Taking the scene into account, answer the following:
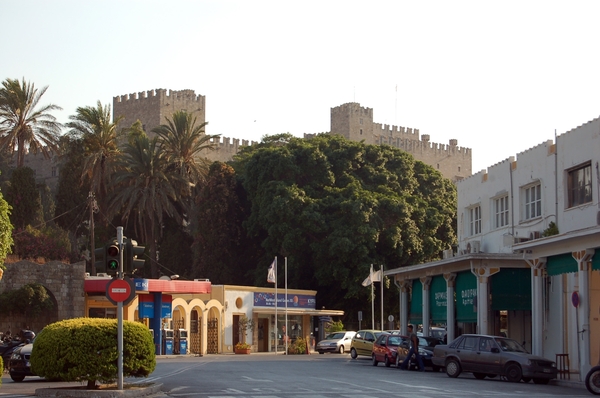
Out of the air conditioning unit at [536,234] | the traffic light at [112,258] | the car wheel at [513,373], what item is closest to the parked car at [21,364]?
the traffic light at [112,258]

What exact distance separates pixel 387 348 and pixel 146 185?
32752 mm

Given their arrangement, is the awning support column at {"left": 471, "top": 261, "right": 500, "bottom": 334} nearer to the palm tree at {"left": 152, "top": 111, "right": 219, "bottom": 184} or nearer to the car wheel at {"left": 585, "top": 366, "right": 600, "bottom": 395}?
the car wheel at {"left": 585, "top": 366, "right": 600, "bottom": 395}

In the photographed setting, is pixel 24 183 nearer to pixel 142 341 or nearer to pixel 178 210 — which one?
pixel 178 210

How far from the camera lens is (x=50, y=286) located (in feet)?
156

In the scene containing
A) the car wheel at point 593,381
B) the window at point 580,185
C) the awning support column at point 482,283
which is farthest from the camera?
the awning support column at point 482,283

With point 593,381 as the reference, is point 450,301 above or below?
above

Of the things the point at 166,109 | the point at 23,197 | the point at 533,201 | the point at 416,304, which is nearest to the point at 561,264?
the point at 533,201

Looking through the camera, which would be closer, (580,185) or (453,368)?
(453,368)

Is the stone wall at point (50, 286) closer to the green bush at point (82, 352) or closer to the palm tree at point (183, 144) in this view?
the palm tree at point (183, 144)

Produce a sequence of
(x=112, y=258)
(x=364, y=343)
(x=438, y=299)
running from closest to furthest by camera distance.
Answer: (x=112, y=258), (x=438, y=299), (x=364, y=343)

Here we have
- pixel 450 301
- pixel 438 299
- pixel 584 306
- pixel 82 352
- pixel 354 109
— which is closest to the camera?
pixel 82 352

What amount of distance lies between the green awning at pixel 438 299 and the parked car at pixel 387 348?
183 inches

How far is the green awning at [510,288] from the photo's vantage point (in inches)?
1403

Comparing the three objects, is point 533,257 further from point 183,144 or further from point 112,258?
point 183,144
